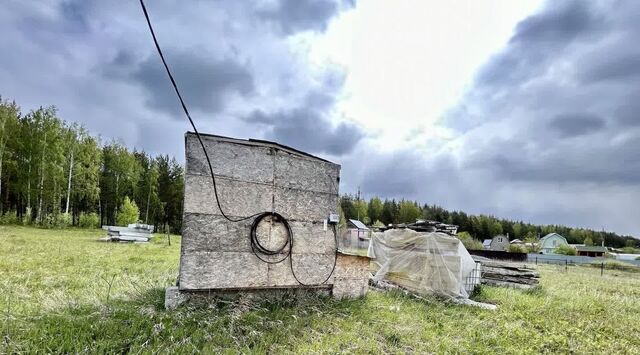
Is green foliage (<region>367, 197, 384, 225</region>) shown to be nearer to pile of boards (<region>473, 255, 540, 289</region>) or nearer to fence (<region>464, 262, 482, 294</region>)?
pile of boards (<region>473, 255, 540, 289</region>)

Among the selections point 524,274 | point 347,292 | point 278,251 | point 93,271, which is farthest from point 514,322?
point 93,271

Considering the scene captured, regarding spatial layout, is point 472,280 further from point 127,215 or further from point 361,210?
point 361,210

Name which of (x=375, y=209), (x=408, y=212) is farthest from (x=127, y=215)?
(x=408, y=212)

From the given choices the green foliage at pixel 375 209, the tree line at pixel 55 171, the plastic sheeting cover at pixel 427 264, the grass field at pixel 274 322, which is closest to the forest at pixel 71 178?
the tree line at pixel 55 171

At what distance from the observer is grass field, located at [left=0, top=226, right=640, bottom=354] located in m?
3.88

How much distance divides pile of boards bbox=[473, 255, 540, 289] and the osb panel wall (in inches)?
254

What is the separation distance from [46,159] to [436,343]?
3355 centimetres

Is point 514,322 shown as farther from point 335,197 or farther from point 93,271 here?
point 93,271

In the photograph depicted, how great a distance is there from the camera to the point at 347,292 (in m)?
6.59

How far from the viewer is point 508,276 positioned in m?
11.1

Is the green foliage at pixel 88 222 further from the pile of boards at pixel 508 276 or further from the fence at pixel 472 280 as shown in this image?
the fence at pixel 472 280

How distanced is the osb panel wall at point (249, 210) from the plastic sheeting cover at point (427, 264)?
128 inches

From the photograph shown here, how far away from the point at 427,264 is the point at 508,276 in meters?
4.34

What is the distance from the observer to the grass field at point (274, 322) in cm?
388
